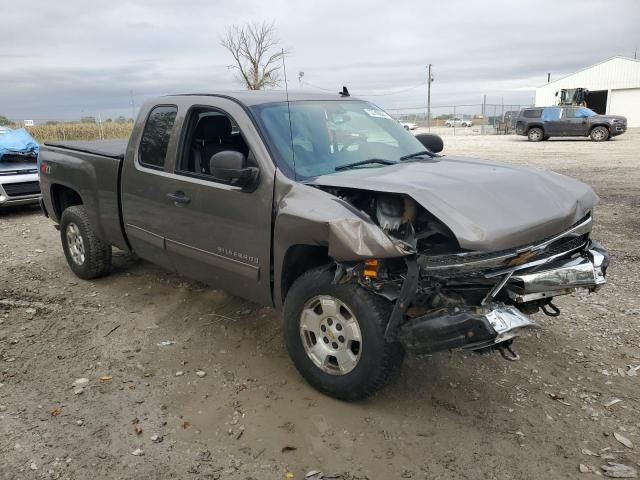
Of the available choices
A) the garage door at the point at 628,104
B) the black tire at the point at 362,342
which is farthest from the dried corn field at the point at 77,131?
the garage door at the point at 628,104

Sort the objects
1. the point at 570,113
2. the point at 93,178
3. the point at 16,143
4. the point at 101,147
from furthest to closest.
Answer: the point at 570,113 → the point at 16,143 → the point at 101,147 → the point at 93,178

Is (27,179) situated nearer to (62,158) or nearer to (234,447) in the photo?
(62,158)

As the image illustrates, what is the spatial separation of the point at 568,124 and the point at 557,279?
83.0 feet

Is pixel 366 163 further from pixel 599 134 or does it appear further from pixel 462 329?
pixel 599 134

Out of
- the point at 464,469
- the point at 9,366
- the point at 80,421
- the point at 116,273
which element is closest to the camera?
the point at 464,469

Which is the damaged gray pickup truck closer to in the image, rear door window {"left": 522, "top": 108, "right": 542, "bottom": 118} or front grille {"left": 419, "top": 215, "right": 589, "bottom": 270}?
front grille {"left": 419, "top": 215, "right": 589, "bottom": 270}

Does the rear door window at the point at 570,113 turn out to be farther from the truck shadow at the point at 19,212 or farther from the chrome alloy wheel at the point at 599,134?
the truck shadow at the point at 19,212

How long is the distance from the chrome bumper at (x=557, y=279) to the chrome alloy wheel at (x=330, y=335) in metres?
0.92

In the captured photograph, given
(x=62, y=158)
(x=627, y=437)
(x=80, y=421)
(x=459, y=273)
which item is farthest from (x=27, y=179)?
(x=627, y=437)

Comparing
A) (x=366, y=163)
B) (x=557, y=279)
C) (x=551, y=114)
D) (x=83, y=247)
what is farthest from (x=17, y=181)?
(x=551, y=114)

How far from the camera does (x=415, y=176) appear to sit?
334cm

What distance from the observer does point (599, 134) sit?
976 inches

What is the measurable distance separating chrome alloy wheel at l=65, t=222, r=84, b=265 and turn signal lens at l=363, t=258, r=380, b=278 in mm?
3783

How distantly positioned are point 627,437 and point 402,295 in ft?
4.99
